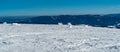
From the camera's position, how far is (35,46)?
18.3 m

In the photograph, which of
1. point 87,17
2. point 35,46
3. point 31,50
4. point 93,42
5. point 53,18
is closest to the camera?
point 31,50

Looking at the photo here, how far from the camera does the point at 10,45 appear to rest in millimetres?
18750

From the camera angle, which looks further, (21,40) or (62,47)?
(21,40)

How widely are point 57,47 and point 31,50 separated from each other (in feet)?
5.42

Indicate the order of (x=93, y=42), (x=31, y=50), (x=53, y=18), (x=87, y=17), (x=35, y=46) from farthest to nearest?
(x=53, y=18) → (x=87, y=17) → (x=93, y=42) → (x=35, y=46) → (x=31, y=50)

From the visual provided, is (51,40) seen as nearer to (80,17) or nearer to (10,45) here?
(10,45)

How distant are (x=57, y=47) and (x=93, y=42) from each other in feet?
10.6

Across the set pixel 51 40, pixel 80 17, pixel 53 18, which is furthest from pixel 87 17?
pixel 51 40

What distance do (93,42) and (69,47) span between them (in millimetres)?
2580

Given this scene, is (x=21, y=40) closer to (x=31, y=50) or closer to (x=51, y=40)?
(x=51, y=40)

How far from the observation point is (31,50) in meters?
17.1

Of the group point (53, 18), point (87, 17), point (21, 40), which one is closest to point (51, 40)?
point (21, 40)

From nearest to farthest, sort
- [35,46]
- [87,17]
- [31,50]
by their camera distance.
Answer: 1. [31,50]
2. [35,46]
3. [87,17]

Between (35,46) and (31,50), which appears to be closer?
(31,50)
